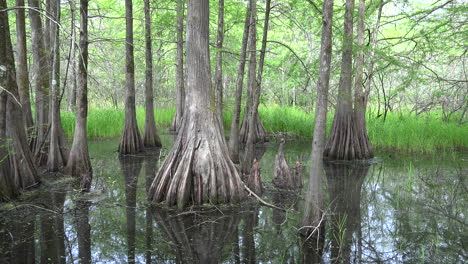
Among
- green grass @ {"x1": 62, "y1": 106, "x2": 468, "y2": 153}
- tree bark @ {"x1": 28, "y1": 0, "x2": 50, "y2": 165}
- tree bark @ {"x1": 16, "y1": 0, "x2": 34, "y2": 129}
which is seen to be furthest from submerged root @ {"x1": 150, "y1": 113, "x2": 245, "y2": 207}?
green grass @ {"x1": 62, "y1": 106, "x2": 468, "y2": 153}

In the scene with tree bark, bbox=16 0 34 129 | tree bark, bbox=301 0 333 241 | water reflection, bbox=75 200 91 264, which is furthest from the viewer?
tree bark, bbox=16 0 34 129

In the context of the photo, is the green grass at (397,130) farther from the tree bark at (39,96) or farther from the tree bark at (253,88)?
the tree bark at (253,88)

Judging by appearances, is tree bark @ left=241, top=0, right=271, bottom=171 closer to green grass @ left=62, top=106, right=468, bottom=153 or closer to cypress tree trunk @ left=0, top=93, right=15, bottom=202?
green grass @ left=62, top=106, right=468, bottom=153

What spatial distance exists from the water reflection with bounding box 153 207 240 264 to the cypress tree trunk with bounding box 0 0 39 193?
7.63ft

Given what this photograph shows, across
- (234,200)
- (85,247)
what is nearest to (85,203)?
(85,247)

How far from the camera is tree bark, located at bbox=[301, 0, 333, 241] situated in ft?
13.9

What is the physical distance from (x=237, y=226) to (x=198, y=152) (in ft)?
4.49

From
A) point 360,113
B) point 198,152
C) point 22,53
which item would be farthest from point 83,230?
point 360,113

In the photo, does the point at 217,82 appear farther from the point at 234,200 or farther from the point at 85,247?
the point at 85,247

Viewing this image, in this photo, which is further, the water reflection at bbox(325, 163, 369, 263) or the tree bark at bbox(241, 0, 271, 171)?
the tree bark at bbox(241, 0, 271, 171)

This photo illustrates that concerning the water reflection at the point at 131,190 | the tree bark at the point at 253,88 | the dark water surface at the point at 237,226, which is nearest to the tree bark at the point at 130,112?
the water reflection at the point at 131,190

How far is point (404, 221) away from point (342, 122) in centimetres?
453

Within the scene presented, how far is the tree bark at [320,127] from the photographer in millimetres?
4230

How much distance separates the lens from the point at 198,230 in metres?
4.76
